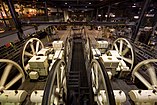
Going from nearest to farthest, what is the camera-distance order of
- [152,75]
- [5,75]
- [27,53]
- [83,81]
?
[152,75] < [5,75] < [27,53] < [83,81]

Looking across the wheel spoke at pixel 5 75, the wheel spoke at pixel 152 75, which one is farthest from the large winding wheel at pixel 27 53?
the wheel spoke at pixel 152 75

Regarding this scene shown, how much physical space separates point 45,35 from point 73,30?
15.2 feet

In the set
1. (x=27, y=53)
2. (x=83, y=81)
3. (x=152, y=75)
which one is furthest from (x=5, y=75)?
(x=152, y=75)

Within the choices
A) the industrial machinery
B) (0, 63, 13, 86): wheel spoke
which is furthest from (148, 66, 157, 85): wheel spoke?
(0, 63, 13, 86): wheel spoke

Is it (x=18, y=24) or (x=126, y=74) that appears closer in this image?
(x=126, y=74)

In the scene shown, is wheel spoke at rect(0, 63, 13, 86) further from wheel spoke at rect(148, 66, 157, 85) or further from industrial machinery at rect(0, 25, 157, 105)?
wheel spoke at rect(148, 66, 157, 85)

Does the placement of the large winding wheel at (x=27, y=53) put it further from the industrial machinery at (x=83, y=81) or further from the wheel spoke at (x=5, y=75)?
the wheel spoke at (x=5, y=75)

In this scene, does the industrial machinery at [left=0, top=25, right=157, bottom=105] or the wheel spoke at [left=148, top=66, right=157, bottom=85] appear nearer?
the industrial machinery at [left=0, top=25, right=157, bottom=105]

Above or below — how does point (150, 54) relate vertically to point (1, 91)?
above

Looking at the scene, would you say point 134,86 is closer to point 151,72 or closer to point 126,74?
point 126,74

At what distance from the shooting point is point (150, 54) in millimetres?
4750

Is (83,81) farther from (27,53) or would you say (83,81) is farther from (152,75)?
(152,75)

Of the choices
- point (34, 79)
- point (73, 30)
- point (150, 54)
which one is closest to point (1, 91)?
point (34, 79)

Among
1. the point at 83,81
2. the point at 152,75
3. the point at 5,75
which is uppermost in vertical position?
the point at 152,75
